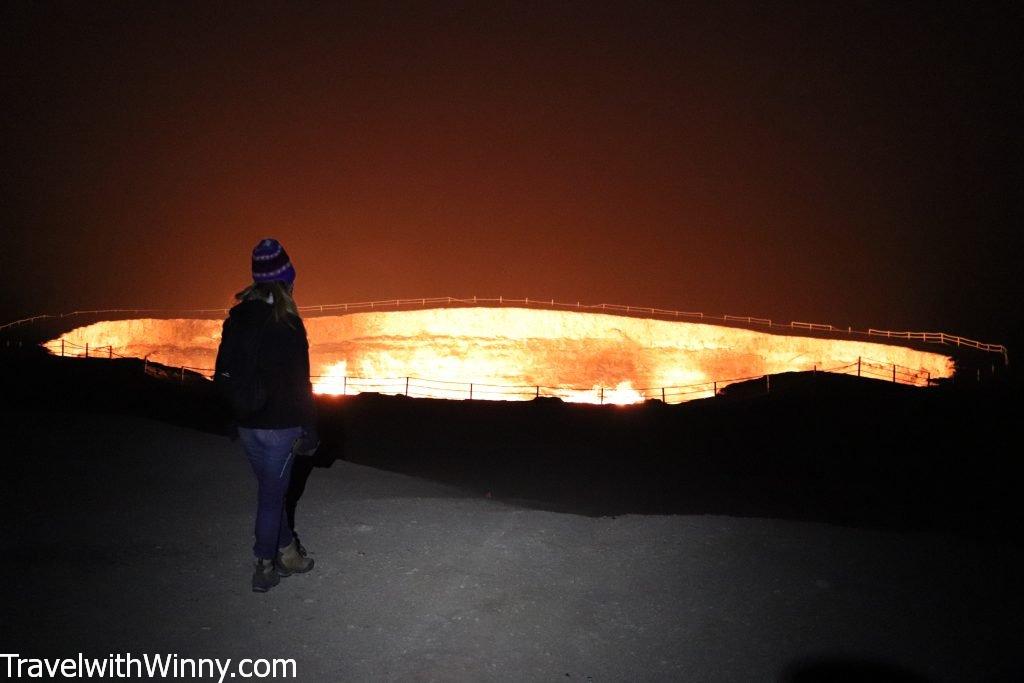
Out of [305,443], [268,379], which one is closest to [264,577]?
[305,443]

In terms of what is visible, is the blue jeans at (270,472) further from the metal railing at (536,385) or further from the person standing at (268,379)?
the metal railing at (536,385)

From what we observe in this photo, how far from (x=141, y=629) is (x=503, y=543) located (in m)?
2.56

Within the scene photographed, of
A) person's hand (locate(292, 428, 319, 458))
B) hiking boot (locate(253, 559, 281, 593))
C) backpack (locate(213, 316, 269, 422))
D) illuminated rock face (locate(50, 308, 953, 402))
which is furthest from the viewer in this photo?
illuminated rock face (locate(50, 308, 953, 402))

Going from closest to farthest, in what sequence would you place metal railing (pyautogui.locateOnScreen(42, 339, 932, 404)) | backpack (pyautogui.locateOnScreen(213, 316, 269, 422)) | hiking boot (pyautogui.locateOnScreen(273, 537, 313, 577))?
backpack (pyautogui.locateOnScreen(213, 316, 269, 422))
hiking boot (pyautogui.locateOnScreen(273, 537, 313, 577))
metal railing (pyautogui.locateOnScreen(42, 339, 932, 404))

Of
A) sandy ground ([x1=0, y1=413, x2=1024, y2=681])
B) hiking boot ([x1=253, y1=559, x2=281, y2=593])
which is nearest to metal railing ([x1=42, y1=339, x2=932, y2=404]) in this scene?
sandy ground ([x1=0, y1=413, x2=1024, y2=681])

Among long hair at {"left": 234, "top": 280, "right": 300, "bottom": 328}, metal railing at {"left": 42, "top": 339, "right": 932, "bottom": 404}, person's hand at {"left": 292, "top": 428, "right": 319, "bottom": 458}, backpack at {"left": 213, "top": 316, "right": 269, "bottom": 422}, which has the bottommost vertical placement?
metal railing at {"left": 42, "top": 339, "right": 932, "bottom": 404}

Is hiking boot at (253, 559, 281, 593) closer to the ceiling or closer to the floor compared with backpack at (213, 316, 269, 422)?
closer to the floor

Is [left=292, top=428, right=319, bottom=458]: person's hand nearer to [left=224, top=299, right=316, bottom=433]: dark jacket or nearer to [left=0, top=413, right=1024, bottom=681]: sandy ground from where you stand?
[left=224, top=299, right=316, bottom=433]: dark jacket

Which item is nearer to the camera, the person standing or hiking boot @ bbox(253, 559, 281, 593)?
the person standing

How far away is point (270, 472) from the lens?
4430 millimetres

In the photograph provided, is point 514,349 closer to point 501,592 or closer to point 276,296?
point 501,592

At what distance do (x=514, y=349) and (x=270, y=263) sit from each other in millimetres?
28465

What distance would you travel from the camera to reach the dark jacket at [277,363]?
13.8 feet

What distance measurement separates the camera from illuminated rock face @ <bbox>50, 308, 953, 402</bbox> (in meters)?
29.7
